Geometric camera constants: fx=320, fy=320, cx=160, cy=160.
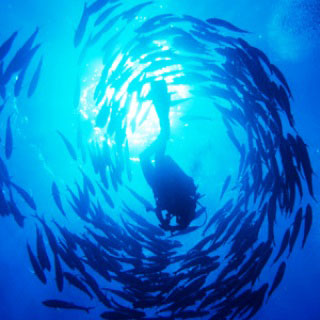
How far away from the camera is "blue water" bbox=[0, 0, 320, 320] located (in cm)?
847

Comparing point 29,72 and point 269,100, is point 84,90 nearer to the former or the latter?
point 29,72

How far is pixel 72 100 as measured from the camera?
9.40 metres

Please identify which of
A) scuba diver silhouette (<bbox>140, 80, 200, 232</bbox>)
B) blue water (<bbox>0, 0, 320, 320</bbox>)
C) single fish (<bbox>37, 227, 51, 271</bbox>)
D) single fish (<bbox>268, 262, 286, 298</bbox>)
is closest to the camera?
scuba diver silhouette (<bbox>140, 80, 200, 232</bbox>)

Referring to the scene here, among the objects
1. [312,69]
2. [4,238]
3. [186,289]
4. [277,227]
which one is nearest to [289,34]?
[312,69]

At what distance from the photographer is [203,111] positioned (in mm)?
10227

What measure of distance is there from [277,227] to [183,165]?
20.0ft

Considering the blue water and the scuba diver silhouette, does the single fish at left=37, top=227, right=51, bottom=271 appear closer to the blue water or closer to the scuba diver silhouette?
the scuba diver silhouette

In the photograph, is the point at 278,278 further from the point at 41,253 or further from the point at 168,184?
the point at 41,253

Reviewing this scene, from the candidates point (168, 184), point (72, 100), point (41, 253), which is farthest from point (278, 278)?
point (72, 100)

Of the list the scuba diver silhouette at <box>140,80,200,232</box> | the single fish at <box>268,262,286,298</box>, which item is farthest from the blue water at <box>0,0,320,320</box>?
the single fish at <box>268,262,286,298</box>

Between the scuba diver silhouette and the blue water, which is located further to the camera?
the blue water

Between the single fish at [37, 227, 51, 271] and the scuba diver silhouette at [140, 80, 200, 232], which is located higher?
the scuba diver silhouette at [140, 80, 200, 232]

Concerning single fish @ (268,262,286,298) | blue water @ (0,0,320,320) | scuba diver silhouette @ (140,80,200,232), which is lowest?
single fish @ (268,262,286,298)

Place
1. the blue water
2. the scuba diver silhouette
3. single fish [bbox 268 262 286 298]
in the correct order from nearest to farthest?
the scuba diver silhouette
single fish [bbox 268 262 286 298]
the blue water
